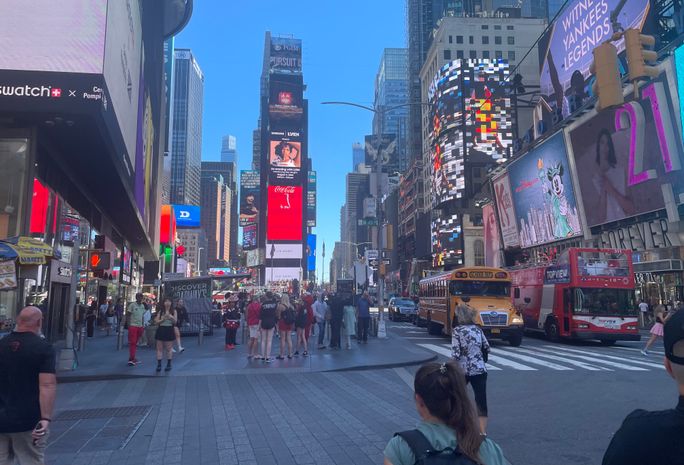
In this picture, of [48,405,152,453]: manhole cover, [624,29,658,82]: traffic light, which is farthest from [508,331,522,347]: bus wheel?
[48,405,152,453]: manhole cover

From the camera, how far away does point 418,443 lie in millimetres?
2391

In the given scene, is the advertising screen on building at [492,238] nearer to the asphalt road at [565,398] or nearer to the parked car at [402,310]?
the parked car at [402,310]

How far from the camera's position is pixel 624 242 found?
119 ft

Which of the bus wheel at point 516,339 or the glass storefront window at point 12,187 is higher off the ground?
the glass storefront window at point 12,187

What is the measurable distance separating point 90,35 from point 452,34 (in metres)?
97.5

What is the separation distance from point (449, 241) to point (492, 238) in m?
25.9

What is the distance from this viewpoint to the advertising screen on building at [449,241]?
292 ft

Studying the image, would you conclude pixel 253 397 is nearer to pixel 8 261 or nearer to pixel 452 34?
pixel 8 261

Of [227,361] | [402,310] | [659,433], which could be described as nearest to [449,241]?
[402,310]

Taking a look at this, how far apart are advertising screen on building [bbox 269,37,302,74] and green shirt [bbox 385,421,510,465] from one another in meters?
139

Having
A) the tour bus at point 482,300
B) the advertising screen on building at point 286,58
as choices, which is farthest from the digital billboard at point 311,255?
the tour bus at point 482,300

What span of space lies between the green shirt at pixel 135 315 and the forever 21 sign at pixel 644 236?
29.7 m

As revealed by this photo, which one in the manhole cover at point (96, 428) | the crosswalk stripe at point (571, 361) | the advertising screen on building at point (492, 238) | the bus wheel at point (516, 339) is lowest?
the crosswalk stripe at point (571, 361)

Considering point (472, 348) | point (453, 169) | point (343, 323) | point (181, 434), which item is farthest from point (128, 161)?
point (453, 169)
